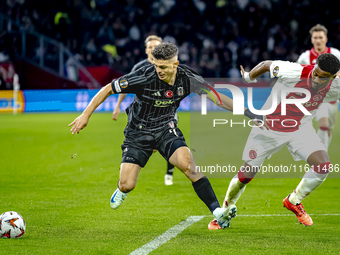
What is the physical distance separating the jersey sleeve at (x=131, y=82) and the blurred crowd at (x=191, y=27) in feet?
51.6

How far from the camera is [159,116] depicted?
5242 mm

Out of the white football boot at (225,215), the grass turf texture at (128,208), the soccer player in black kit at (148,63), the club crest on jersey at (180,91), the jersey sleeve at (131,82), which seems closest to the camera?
the grass turf texture at (128,208)

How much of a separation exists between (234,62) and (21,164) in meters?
13.4

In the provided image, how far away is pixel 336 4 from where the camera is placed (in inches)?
878

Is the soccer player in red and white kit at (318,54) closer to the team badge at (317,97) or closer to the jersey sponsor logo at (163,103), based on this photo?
the team badge at (317,97)

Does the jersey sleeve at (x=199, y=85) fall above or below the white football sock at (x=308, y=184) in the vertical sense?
above

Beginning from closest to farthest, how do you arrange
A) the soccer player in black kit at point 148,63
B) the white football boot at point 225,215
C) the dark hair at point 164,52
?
the white football boot at point 225,215
the dark hair at point 164,52
the soccer player in black kit at point 148,63

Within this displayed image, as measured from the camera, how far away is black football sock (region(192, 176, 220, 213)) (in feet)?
15.7

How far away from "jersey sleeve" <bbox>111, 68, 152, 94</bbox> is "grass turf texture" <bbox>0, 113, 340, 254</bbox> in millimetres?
1372

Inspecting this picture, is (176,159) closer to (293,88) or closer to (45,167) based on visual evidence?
(293,88)

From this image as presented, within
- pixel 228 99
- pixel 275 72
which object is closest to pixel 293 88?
pixel 275 72

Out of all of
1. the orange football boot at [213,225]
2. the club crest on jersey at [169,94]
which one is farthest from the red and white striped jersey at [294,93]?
the orange football boot at [213,225]

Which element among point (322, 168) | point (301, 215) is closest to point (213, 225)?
point (301, 215)

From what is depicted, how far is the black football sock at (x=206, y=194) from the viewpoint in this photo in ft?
15.7
